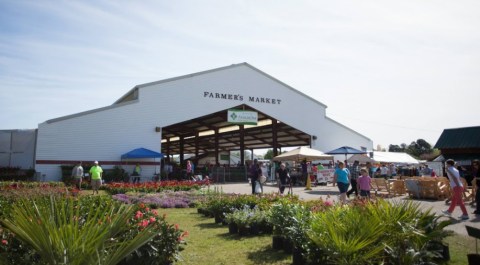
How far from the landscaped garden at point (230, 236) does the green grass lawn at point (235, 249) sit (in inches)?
0.7

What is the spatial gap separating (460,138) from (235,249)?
24193 millimetres

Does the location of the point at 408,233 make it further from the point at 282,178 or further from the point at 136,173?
the point at 136,173

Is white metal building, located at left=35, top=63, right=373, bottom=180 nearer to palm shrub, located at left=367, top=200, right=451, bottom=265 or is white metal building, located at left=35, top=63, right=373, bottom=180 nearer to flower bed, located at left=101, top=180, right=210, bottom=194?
flower bed, located at left=101, top=180, right=210, bottom=194

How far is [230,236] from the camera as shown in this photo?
819cm

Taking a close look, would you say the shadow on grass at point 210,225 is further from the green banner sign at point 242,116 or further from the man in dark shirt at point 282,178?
the green banner sign at point 242,116

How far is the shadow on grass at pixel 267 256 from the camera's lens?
6.06 meters

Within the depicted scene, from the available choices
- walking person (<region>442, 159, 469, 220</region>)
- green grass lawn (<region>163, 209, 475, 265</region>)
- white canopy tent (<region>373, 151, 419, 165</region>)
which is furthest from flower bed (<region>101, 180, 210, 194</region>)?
white canopy tent (<region>373, 151, 419, 165</region>)

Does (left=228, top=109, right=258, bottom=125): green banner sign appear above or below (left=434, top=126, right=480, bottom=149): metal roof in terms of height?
above

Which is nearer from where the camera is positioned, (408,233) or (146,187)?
(408,233)

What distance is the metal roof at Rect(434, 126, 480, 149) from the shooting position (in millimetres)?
24344

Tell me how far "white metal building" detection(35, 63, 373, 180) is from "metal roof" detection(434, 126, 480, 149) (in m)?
8.28

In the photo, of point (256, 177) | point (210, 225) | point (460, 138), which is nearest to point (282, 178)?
point (256, 177)

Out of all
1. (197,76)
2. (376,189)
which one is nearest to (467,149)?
(376,189)

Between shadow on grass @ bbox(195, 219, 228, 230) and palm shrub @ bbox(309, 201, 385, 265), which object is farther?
shadow on grass @ bbox(195, 219, 228, 230)
